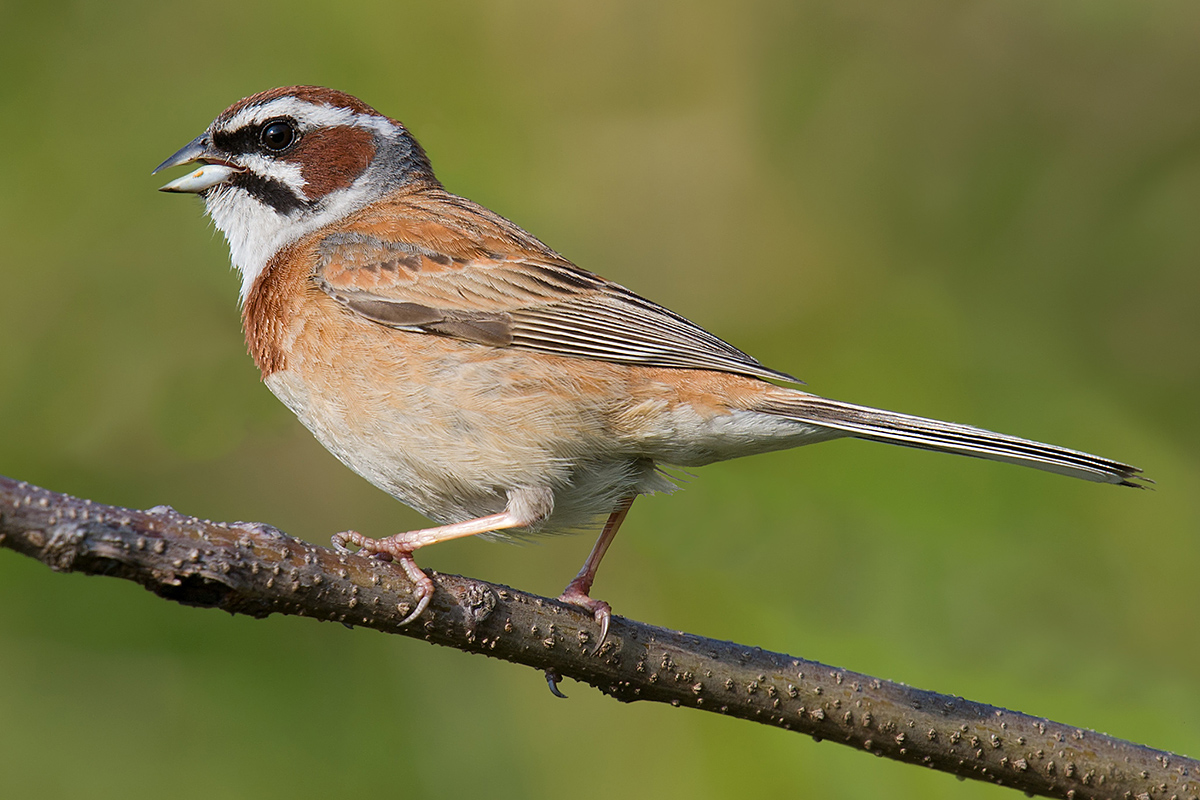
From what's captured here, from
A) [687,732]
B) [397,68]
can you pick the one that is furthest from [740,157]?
[687,732]

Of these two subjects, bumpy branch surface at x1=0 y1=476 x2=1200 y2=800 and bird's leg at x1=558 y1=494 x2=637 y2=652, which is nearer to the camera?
bumpy branch surface at x1=0 y1=476 x2=1200 y2=800

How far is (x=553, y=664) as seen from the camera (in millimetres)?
3477

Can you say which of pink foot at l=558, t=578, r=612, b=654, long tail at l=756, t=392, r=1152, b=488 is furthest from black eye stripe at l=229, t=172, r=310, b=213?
long tail at l=756, t=392, r=1152, b=488

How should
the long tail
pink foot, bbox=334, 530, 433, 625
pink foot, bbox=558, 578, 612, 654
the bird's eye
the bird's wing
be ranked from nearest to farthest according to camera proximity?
pink foot, bbox=334, 530, 433, 625 → the long tail → pink foot, bbox=558, 578, 612, 654 → the bird's wing → the bird's eye

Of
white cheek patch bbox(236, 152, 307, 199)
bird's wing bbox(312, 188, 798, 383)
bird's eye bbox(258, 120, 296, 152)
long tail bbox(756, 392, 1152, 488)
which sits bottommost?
long tail bbox(756, 392, 1152, 488)

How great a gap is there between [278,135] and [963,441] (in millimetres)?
3332

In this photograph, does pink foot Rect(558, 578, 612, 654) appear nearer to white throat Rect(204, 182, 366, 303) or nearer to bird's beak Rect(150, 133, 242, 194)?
white throat Rect(204, 182, 366, 303)

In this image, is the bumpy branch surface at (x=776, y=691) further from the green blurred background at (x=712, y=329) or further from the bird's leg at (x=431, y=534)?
the green blurred background at (x=712, y=329)

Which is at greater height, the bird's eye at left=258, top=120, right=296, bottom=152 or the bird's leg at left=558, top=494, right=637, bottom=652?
the bird's eye at left=258, top=120, right=296, bottom=152

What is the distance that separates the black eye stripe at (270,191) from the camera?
509cm

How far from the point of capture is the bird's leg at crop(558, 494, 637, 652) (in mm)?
3594

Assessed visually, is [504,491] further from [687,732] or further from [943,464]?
[943,464]

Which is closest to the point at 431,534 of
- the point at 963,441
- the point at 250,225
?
the point at 963,441

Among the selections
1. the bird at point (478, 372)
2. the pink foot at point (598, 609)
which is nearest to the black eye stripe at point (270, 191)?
the bird at point (478, 372)
